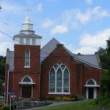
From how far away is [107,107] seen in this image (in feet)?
173

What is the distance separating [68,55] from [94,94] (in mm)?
7493

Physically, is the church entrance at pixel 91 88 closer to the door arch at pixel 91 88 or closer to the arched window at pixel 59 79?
the door arch at pixel 91 88

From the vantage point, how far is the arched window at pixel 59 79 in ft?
300

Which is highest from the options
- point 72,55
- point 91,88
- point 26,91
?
point 72,55

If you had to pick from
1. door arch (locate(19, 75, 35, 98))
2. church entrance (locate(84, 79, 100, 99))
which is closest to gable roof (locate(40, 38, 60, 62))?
door arch (locate(19, 75, 35, 98))

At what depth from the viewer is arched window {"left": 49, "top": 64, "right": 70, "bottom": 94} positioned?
300ft

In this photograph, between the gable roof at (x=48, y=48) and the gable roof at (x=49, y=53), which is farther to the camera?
the gable roof at (x=48, y=48)

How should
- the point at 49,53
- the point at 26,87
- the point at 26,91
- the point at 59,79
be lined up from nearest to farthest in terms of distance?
1. the point at 26,87
2. the point at 26,91
3. the point at 59,79
4. the point at 49,53

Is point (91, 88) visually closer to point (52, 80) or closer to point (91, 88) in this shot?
point (91, 88)

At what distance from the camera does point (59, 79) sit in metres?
91.4

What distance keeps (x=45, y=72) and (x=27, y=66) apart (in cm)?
331

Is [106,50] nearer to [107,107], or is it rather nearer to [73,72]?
[107,107]

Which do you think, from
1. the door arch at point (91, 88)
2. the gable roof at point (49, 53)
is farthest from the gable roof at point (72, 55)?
the door arch at point (91, 88)

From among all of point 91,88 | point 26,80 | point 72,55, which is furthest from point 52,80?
point 91,88
